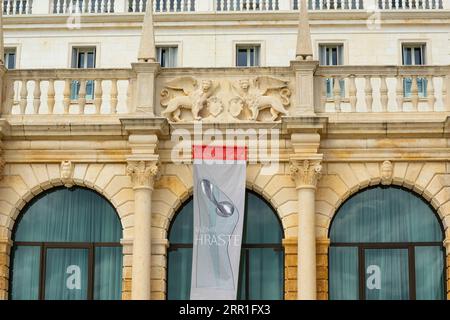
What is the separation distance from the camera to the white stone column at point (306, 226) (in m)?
24.2

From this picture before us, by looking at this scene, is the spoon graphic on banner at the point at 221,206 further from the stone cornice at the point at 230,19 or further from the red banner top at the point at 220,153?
the stone cornice at the point at 230,19

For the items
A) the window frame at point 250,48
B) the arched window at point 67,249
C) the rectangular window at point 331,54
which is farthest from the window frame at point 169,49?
the arched window at point 67,249

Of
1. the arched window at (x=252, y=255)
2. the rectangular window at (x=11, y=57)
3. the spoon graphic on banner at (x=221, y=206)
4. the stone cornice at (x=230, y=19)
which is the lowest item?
the arched window at (x=252, y=255)

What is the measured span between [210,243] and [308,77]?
4.60 metres

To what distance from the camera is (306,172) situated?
24844 mm

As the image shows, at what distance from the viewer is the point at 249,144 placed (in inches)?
1000

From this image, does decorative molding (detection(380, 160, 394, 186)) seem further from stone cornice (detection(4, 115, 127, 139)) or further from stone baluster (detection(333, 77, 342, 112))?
stone cornice (detection(4, 115, 127, 139))

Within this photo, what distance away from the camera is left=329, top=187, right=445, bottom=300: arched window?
24.9 metres

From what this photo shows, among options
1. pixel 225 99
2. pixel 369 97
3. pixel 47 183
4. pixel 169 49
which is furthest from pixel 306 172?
pixel 169 49

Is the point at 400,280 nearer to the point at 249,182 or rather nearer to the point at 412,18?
the point at 249,182

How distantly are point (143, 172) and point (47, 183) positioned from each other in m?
2.40

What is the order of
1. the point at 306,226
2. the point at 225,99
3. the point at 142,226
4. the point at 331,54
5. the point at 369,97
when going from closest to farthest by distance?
the point at 306,226, the point at 142,226, the point at 369,97, the point at 225,99, the point at 331,54

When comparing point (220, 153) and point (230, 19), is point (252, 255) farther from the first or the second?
point (230, 19)

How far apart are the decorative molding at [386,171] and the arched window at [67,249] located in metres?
6.22
